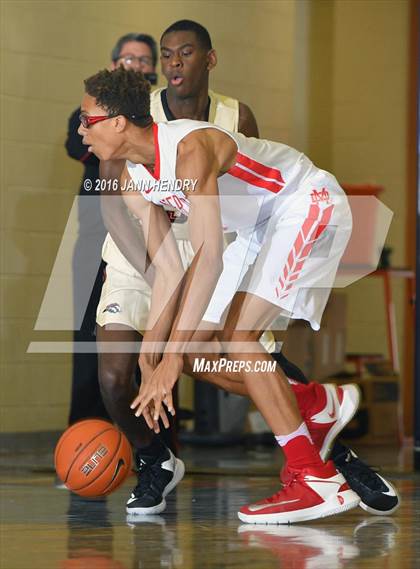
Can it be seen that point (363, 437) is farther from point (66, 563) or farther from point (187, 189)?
point (66, 563)

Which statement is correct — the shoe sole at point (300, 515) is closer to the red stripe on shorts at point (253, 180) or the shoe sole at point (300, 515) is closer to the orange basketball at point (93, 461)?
the orange basketball at point (93, 461)

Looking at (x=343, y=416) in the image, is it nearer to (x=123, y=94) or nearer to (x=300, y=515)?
(x=300, y=515)

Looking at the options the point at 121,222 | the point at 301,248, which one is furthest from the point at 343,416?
the point at 121,222

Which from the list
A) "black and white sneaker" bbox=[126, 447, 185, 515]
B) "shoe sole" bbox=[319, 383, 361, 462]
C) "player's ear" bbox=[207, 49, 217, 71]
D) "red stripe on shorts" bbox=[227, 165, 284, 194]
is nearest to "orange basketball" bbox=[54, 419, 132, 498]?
"black and white sneaker" bbox=[126, 447, 185, 515]

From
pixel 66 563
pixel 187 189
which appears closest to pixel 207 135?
pixel 187 189

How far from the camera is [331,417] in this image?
4277mm

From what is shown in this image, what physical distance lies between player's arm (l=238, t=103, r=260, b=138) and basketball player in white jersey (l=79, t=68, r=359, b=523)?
577 mm

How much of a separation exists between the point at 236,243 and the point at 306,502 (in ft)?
3.26

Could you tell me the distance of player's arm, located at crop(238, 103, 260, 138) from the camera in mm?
4832

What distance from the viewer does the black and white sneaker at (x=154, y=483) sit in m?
4.15

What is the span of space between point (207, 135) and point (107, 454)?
1.13 m

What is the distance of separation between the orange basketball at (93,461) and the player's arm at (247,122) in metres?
1.36

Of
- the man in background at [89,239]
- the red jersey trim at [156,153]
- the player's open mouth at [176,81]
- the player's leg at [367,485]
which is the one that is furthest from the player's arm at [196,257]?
the man in background at [89,239]

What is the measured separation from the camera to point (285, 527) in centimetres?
387
